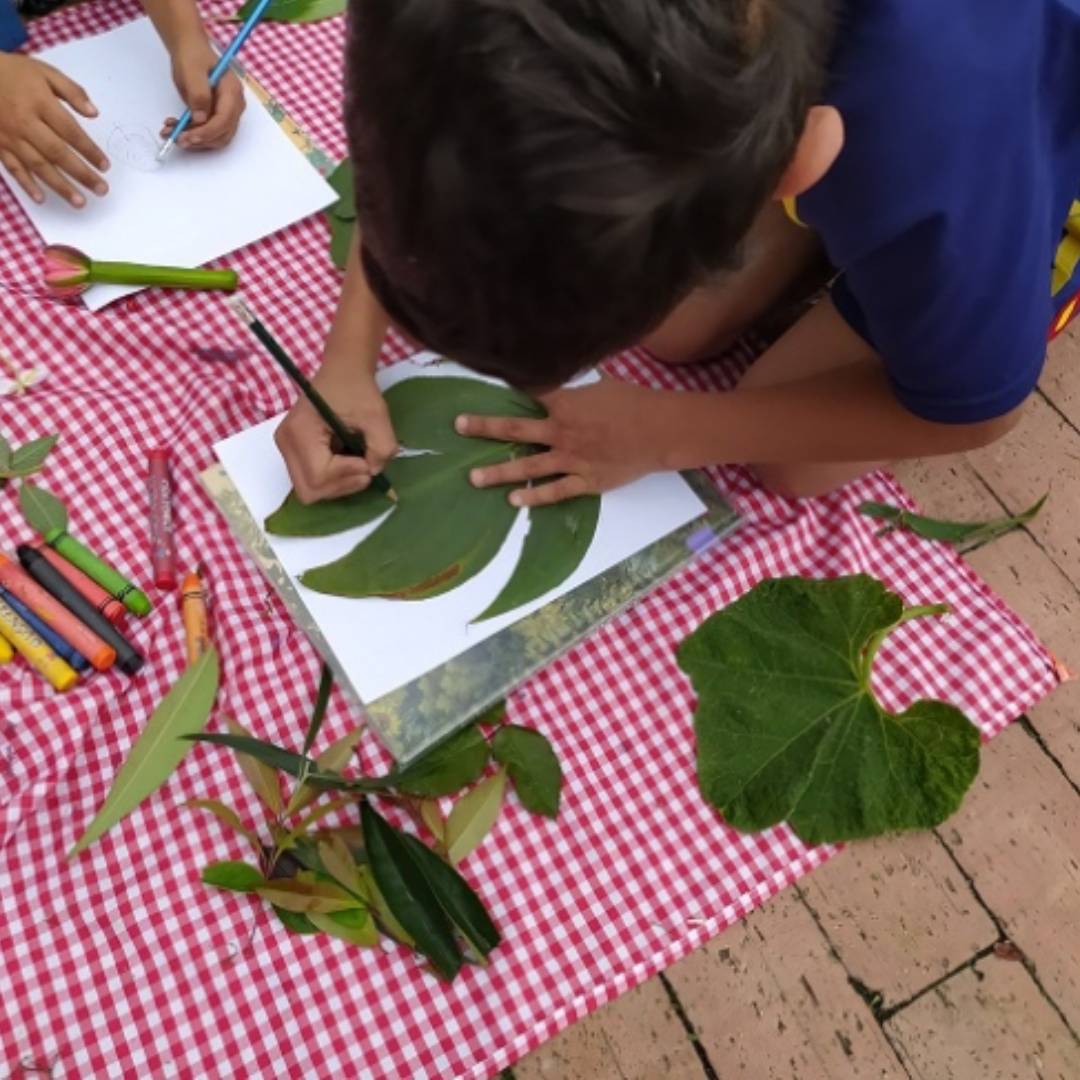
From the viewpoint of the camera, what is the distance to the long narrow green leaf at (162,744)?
0.76 m

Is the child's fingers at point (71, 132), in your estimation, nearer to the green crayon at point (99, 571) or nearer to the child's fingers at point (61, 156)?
the child's fingers at point (61, 156)

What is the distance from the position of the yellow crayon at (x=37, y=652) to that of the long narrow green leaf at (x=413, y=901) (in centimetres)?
25

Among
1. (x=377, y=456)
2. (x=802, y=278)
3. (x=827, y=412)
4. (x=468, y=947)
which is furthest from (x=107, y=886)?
(x=802, y=278)

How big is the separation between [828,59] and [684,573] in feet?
1.43

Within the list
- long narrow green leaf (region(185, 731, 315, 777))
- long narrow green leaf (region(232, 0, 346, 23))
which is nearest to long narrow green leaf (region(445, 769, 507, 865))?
long narrow green leaf (region(185, 731, 315, 777))

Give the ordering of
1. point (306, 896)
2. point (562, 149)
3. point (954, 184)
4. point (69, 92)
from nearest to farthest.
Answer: point (562, 149) < point (954, 184) < point (306, 896) < point (69, 92)

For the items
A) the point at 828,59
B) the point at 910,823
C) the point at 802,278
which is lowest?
the point at 910,823

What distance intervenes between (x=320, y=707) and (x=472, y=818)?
138 millimetres

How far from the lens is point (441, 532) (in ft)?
2.80

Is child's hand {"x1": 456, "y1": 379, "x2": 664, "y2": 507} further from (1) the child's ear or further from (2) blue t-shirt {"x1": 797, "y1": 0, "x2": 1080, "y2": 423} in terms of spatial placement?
(1) the child's ear

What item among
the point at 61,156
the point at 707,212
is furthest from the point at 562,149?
the point at 61,156

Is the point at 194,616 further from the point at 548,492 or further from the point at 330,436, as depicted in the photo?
the point at 548,492

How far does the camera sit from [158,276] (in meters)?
0.94

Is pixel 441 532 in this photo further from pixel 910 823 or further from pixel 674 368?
pixel 910 823
